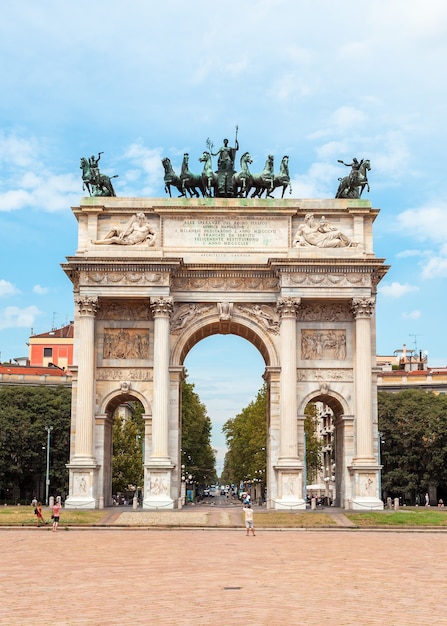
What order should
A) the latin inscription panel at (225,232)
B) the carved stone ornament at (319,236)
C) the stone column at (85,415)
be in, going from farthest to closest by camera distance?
the latin inscription panel at (225,232) → the carved stone ornament at (319,236) → the stone column at (85,415)

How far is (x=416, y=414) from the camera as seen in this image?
74500 mm

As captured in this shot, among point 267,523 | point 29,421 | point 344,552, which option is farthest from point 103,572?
point 29,421

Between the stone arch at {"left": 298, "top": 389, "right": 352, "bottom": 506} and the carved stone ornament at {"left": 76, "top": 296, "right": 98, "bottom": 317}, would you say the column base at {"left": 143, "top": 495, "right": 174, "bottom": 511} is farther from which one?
the carved stone ornament at {"left": 76, "top": 296, "right": 98, "bottom": 317}

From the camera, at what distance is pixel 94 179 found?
50.3 m

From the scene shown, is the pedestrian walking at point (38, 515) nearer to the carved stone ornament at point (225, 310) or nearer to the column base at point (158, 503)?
the column base at point (158, 503)

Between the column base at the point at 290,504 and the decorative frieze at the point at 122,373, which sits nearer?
the column base at the point at 290,504

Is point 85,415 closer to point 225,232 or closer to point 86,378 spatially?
point 86,378

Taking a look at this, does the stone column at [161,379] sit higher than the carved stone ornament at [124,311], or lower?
lower

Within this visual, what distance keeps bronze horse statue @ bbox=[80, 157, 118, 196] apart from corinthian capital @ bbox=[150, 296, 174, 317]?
7525mm

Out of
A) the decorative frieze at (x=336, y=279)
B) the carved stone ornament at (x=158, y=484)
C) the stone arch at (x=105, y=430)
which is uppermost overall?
the decorative frieze at (x=336, y=279)

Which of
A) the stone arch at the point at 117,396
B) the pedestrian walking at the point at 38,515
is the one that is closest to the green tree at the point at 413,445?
the stone arch at the point at 117,396

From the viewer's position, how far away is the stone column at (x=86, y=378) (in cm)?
4666

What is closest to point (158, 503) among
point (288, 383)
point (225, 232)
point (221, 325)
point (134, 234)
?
point (288, 383)

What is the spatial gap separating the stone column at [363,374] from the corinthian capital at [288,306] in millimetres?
2950
